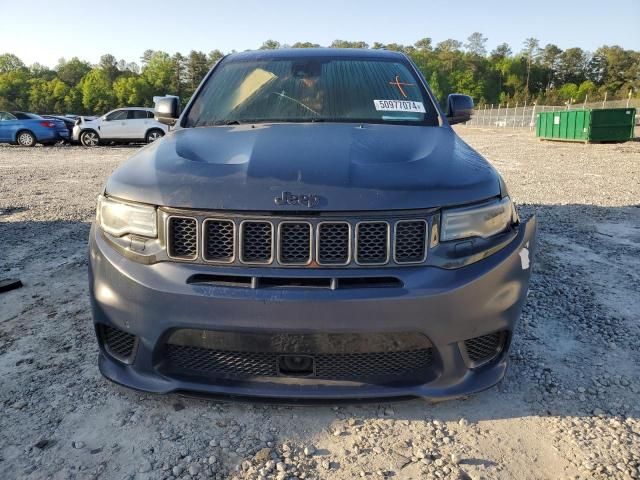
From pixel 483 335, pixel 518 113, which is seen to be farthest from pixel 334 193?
pixel 518 113

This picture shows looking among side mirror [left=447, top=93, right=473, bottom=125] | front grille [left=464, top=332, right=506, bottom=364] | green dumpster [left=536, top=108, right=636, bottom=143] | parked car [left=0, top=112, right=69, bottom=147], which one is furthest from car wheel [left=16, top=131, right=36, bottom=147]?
green dumpster [left=536, top=108, right=636, bottom=143]

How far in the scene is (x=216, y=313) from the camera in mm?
1789

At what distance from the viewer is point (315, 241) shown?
182 centimetres

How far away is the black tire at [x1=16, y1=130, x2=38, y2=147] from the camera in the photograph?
63.3 feet

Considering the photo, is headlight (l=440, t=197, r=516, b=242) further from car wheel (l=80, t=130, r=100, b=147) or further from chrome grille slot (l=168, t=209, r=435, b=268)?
car wheel (l=80, t=130, r=100, b=147)

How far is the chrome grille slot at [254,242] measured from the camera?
183cm

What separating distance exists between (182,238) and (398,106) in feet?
5.50

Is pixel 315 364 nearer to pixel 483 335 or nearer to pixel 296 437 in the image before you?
pixel 296 437

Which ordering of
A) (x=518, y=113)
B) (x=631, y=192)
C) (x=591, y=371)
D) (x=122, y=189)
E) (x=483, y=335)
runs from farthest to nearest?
(x=518, y=113) → (x=631, y=192) → (x=591, y=371) → (x=122, y=189) → (x=483, y=335)

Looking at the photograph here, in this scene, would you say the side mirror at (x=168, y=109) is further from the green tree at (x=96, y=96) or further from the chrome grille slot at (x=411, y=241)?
the green tree at (x=96, y=96)

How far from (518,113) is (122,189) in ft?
180

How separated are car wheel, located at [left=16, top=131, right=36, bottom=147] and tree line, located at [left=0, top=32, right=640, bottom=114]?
74130 millimetres

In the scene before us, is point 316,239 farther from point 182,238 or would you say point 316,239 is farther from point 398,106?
point 398,106

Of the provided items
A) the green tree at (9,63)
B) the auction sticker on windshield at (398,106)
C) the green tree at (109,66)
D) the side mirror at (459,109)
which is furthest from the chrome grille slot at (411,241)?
the green tree at (9,63)
